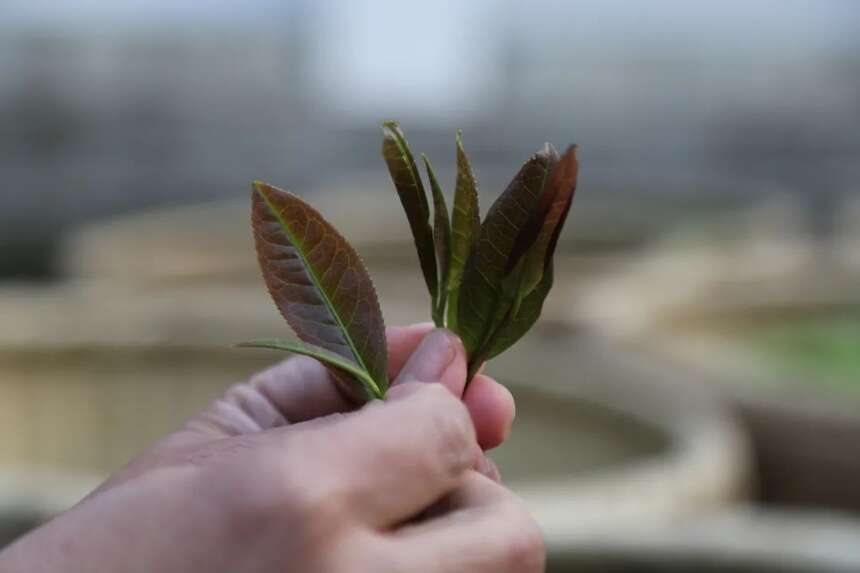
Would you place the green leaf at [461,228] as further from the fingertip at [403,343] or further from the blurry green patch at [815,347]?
the blurry green patch at [815,347]

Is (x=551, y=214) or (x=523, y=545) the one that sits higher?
(x=551, y=214)

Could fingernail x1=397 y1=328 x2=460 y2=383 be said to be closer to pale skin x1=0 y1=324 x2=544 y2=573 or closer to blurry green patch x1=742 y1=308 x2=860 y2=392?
pale skin x1=0 y1=324 x2=544 y2=573

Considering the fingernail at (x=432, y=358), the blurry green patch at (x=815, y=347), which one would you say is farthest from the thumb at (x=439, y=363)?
the blurry green patch at (x=815, y=347)

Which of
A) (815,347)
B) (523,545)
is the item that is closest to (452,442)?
(523,545)

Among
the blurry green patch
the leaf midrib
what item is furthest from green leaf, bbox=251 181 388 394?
the blurry green patch

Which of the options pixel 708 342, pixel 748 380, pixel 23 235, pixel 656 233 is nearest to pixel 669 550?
pixel 748 380

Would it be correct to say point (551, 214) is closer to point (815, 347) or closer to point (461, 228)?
point (461, 228)
